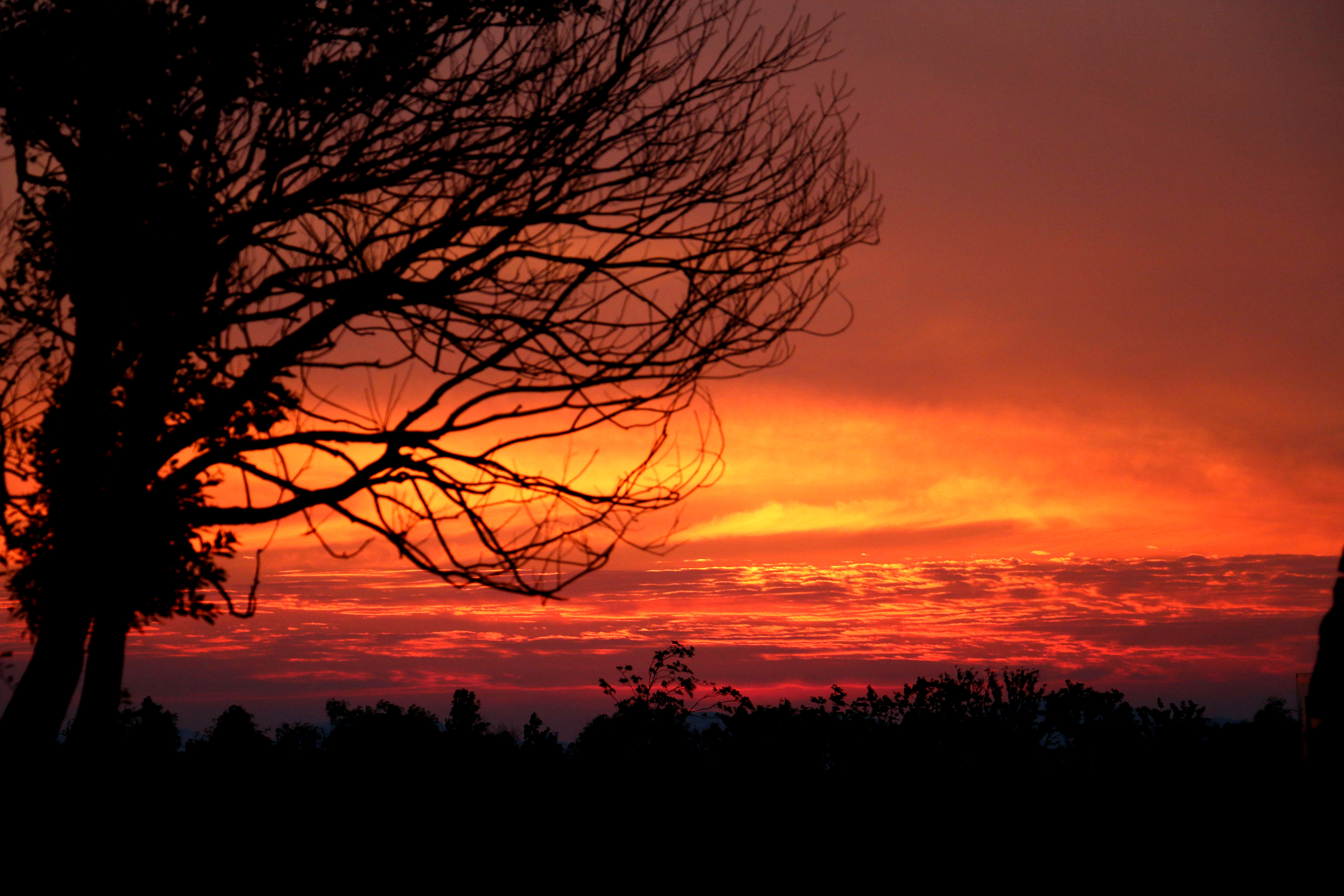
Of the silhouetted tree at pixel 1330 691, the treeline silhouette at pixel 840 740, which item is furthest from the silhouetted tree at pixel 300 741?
the silhouetted tree at pixel 1330 691

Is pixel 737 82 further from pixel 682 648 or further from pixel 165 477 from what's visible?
pixel 682 648

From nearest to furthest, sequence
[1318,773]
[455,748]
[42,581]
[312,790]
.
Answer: [1318,773], [42,581], [312,790], [455,748]

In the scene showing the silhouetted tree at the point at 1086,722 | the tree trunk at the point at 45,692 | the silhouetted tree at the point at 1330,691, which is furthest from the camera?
the silhouetted tree at the point at 1086,722

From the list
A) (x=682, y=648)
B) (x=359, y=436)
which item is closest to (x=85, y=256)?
(x=359, y=436)

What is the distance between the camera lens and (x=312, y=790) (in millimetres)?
10477

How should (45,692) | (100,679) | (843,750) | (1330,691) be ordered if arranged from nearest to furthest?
(1330,691), (45,692), (100,679), (843,750)

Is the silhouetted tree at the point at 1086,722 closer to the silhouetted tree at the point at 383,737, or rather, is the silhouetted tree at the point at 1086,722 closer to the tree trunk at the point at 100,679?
the silhouetted tree at the point at 383,737

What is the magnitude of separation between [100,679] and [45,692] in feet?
2.57

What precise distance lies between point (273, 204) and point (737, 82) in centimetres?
381

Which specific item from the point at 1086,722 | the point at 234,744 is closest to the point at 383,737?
the point at 234,744

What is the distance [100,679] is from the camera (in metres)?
8.00

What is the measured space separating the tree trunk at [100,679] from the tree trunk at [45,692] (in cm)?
59

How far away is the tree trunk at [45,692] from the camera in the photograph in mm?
7191

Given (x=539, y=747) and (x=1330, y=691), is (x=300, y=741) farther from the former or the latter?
(x=1330, y=691)
